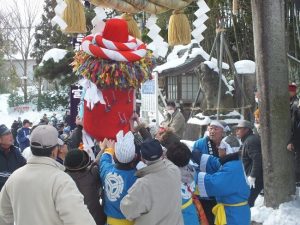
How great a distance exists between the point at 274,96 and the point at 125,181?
3.05 metres

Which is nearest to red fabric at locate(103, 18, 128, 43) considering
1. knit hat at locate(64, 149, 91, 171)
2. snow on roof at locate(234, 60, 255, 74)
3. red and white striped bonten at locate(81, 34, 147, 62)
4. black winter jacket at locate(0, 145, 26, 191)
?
red and white striped bonten at locate(81, 34, 147, 62)

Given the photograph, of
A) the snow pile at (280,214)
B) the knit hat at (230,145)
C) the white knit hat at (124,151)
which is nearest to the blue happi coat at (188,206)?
the knit hat at (230,145)

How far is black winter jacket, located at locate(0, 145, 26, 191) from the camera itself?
16.0ft

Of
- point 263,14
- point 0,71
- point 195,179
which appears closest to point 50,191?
point 195,179

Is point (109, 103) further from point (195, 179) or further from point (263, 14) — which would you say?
point (263, 14)

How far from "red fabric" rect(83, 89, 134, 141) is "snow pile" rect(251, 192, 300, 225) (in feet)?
8.42

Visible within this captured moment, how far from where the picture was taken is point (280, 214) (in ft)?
18.6

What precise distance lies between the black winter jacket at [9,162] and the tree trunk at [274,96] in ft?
10.3

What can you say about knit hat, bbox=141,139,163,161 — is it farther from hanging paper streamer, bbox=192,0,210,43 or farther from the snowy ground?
the snowy ground

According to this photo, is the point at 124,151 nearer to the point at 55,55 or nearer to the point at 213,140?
the point at 213,140

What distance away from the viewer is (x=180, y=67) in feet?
34.0

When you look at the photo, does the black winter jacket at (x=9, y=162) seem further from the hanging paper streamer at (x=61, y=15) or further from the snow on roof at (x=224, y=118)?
the snow on roof at (x=224, y=118)

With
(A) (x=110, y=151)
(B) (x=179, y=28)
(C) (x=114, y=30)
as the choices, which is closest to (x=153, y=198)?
(A) (x=110, y=151)

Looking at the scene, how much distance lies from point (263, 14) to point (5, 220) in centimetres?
422
